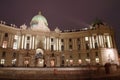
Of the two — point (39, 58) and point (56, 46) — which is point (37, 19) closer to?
point (56, 46)

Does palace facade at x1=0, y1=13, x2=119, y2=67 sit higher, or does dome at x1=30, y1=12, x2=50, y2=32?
dome at x1=30, y1=12, x2=50, y2=32

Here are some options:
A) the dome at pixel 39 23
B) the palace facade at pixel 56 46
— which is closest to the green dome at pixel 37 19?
the dome at pixel 39 23

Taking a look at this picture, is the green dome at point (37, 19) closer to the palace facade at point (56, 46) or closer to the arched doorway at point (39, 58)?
the palace facade at point (56, 46)

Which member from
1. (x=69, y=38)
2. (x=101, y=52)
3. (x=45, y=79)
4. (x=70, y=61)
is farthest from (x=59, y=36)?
(x=45, y=79)

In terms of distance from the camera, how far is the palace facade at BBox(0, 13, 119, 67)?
73.8m

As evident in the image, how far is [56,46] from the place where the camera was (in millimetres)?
82125

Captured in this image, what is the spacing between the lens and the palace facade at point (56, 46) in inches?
2906

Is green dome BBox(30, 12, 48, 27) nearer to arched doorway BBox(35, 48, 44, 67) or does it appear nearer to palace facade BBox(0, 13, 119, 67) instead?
palace facade BBox(0, 13, 119, 67)

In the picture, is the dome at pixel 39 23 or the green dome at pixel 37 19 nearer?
the dome at pixel 39 23

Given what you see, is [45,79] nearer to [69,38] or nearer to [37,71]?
[37,71]

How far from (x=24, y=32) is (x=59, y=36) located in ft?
56.6

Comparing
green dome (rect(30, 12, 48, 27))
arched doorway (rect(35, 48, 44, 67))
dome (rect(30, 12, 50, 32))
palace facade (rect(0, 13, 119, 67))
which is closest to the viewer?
arched doorway (rect(35, 48, 44, 67))

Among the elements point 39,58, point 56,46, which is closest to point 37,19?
point 56,46

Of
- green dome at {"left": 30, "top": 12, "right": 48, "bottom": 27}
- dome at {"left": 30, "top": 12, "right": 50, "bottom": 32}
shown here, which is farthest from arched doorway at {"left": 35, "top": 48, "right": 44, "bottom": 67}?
green dome at {"left": 30, "top": 12, "right": 48, "bottom": 27}
